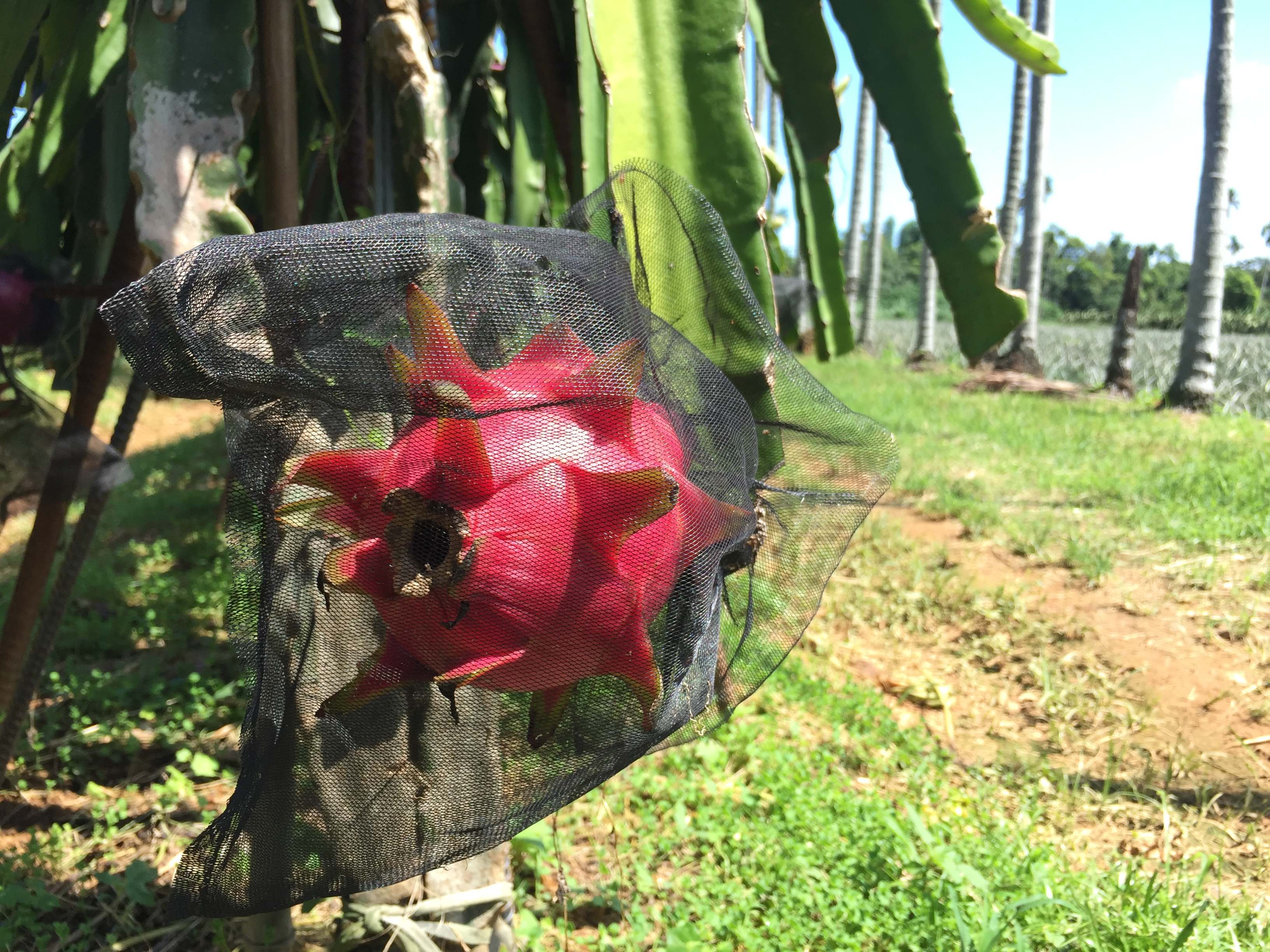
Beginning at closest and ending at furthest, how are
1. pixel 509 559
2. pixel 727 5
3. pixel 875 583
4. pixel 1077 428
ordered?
pixel 509 559 < pixel 727 5 < pixel 875 583 < pixel 1077 428

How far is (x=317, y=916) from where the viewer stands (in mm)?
1445

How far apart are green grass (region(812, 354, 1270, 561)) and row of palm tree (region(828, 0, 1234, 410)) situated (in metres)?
0.54

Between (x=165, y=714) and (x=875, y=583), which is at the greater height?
(x=875, y=583)

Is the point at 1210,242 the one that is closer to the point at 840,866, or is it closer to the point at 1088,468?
the point at 1088,468

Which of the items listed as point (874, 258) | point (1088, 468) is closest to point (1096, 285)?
point (874, 258)

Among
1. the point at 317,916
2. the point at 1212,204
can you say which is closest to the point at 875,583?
the point at 317,916

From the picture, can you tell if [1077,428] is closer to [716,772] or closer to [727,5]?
[716,772]

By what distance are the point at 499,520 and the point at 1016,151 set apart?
30.5 feet

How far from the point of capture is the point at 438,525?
59cm

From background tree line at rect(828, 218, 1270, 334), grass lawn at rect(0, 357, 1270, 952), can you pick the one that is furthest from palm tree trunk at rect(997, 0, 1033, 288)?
background tree line at rect(828, 218, 1270, 334)

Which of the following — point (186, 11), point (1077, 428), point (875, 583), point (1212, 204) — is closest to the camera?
point (186, 11)

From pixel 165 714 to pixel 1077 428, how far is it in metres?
5.18

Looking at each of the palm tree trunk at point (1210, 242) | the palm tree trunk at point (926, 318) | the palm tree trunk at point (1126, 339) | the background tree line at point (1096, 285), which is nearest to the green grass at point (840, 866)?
the palm tree trunk at point (1210, 242)

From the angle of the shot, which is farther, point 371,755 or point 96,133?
point 96,133
